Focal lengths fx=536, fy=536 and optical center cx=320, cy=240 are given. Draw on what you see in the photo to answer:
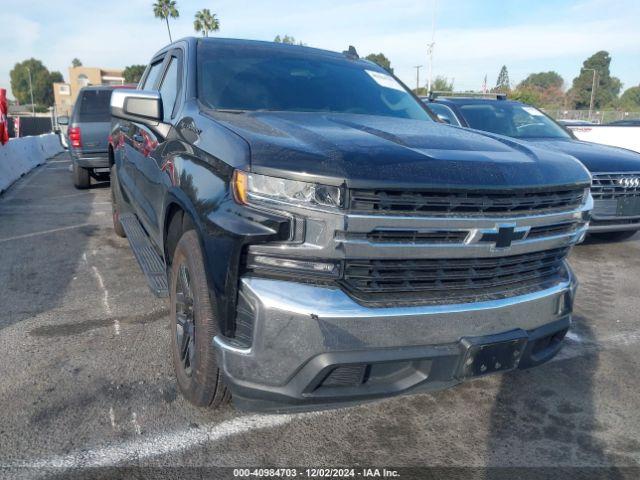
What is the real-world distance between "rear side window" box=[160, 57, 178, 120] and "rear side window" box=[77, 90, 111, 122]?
655 cm

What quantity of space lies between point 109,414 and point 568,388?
→ 2578 mm

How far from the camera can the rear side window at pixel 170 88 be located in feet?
11.3

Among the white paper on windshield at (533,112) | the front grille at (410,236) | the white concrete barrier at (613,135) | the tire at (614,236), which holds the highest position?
the white paper on windshield at (533,112)

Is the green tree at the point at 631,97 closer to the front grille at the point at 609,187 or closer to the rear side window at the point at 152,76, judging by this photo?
the front grille at the point at 609,187

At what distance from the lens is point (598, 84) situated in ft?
296

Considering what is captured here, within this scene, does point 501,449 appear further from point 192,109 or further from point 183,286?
point 192,109

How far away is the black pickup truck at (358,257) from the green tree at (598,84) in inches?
3493

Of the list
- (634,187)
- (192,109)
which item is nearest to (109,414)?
(192,109)

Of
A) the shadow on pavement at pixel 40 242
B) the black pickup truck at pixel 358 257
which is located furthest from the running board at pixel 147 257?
the shadow on pavement at pixel 40 242

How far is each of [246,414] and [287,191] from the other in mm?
1329

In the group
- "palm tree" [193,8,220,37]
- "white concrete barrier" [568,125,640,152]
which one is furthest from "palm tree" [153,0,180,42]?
"white concrete barrier" [568,125,640,152]

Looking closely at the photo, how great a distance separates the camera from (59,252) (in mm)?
5707

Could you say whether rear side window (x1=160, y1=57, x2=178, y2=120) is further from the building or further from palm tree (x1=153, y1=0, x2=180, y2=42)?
the building

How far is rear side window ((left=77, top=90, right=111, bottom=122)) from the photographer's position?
993cm
